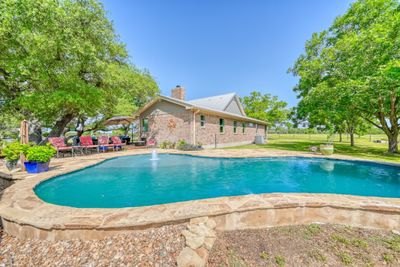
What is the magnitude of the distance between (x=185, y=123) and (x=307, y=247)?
37.3 feet

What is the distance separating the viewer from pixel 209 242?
220 centimetres

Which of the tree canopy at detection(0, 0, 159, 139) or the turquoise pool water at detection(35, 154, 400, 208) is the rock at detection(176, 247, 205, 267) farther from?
the tree canopy at detection(0, 0, 159, 139)

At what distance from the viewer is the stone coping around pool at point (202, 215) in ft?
7.66

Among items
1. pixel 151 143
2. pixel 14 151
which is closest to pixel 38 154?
pixel 14 151

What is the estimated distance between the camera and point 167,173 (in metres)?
6.95

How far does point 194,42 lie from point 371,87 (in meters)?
14.1

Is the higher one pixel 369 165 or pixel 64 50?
pixel 64 50

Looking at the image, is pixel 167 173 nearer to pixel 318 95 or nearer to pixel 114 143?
pixel 114 143

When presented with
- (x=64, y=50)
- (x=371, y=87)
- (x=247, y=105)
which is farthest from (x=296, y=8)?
(x=247, y=105)

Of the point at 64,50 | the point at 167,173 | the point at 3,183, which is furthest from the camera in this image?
the point at 64,50

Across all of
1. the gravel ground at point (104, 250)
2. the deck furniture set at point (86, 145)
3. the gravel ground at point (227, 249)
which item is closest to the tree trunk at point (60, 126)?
the deck furniture set at point (86, 145)

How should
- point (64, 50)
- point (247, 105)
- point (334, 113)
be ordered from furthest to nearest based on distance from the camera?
1. point (247, 105)
2. point (334, 113)
3. point (64, 50)

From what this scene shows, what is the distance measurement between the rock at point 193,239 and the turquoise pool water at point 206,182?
2.16 metres

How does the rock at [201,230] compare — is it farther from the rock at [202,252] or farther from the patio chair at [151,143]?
the patio chair at [151,143]
